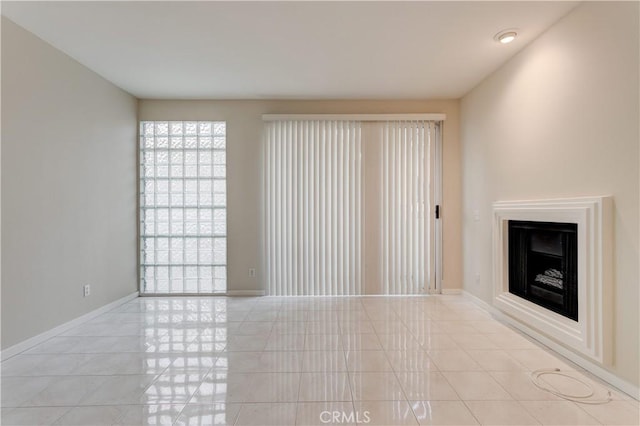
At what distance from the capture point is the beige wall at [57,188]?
8.72 feet

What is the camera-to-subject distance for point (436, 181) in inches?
180

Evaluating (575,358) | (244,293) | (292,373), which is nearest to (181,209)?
(244,293)

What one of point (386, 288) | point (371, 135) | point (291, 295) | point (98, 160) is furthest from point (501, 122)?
point (98, 160)

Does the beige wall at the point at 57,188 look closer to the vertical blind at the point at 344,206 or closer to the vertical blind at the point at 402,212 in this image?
the vertical blind at the point at 344,206

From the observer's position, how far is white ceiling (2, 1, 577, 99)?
251 centimetres

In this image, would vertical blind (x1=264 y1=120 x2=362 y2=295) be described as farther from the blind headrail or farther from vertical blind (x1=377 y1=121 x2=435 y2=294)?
vertical blind (x1=377 y1=121 x2=435 y2=294)

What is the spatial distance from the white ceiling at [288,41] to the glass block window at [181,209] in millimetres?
750

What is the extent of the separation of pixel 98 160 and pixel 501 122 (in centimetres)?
466

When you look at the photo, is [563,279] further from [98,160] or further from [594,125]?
[98,160]

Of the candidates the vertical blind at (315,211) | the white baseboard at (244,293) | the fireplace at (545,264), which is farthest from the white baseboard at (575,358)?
the white baseboard at (244,293)

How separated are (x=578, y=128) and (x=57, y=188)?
15.4 feet

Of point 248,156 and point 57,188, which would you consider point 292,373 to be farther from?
point 248,156

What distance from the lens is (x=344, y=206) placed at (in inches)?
177

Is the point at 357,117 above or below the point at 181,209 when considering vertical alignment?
above
